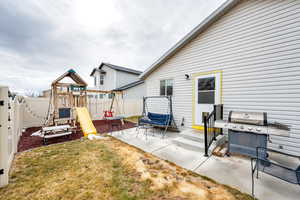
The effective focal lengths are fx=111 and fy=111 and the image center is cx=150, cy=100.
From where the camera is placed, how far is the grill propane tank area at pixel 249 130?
2.88 m

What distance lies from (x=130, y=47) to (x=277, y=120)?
13258 millimetres

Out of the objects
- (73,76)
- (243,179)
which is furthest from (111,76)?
(243,179)

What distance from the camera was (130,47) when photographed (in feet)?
42.7

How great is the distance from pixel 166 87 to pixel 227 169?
14.9ft

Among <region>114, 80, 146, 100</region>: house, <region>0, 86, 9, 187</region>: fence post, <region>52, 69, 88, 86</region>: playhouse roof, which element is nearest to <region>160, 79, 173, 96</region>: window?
<region>52, 69, 88, 86</region>: playhouse roof

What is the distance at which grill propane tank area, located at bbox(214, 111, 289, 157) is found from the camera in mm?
2885

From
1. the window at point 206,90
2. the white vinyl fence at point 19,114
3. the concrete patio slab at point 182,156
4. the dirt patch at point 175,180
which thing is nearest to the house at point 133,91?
the white vinyl fence at point 19,114

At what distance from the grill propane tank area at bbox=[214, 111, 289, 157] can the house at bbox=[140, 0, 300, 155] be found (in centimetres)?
90

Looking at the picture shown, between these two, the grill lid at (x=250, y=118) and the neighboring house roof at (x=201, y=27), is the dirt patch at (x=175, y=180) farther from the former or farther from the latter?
the neighboring house roof at (x=201, y=27)

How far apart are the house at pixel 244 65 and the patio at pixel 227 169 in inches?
68.8

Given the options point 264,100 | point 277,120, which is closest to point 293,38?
point 264,100

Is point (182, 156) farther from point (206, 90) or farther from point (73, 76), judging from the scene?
point (73, 76)

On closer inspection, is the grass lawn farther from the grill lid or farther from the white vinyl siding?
the white vinyl siding

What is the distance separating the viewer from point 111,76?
1495 cm
